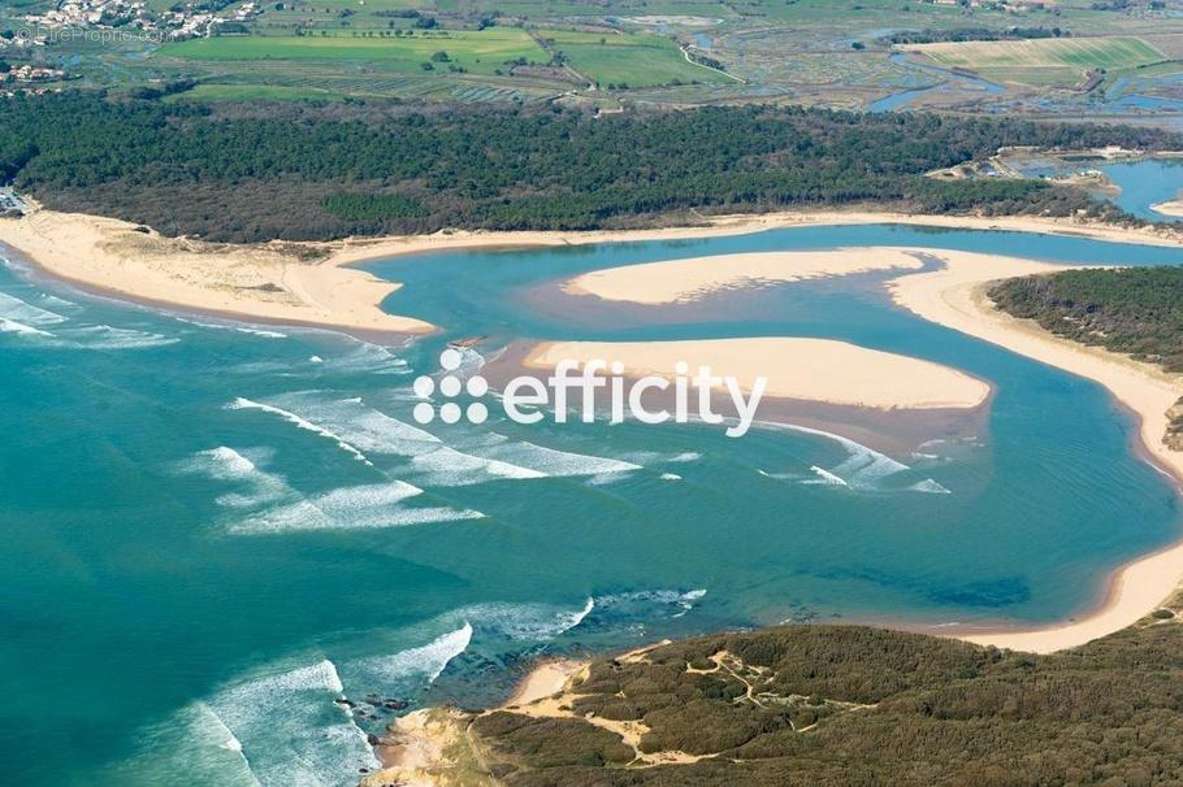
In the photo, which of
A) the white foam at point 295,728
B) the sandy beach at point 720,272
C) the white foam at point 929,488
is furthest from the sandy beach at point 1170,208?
the white foam at point 295,728

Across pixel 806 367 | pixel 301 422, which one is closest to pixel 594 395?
pixel 806 367

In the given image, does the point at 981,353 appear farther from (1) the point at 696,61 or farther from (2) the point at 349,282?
(1) the point at 696,61

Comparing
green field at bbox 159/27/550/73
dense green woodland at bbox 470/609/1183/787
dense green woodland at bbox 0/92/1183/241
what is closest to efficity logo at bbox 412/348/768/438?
dense green woodland at bbox 470/609/1183/787

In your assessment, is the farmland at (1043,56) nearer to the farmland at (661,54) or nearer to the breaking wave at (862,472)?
the farmland at (661,54)

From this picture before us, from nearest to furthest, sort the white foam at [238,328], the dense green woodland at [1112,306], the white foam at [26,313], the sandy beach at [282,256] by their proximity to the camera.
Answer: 1. the white foam at [238,328]
2. the white foam at [26,313]
3. the dense green woodland at [1112,306]
4. the sandy beach at [282,256]

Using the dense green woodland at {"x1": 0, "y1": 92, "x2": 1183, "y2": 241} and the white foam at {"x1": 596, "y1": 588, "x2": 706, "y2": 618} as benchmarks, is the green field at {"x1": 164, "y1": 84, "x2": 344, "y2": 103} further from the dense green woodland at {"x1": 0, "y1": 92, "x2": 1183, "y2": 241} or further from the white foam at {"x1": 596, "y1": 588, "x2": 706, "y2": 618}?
the white foam at {"x1": 596, "y1": 588, "x2": 706, "y2": 618}

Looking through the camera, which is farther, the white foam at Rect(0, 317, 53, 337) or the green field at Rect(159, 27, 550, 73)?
the green field at Rect(159, 27, 550, 73)

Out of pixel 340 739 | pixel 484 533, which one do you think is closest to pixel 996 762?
pixel 340 739
